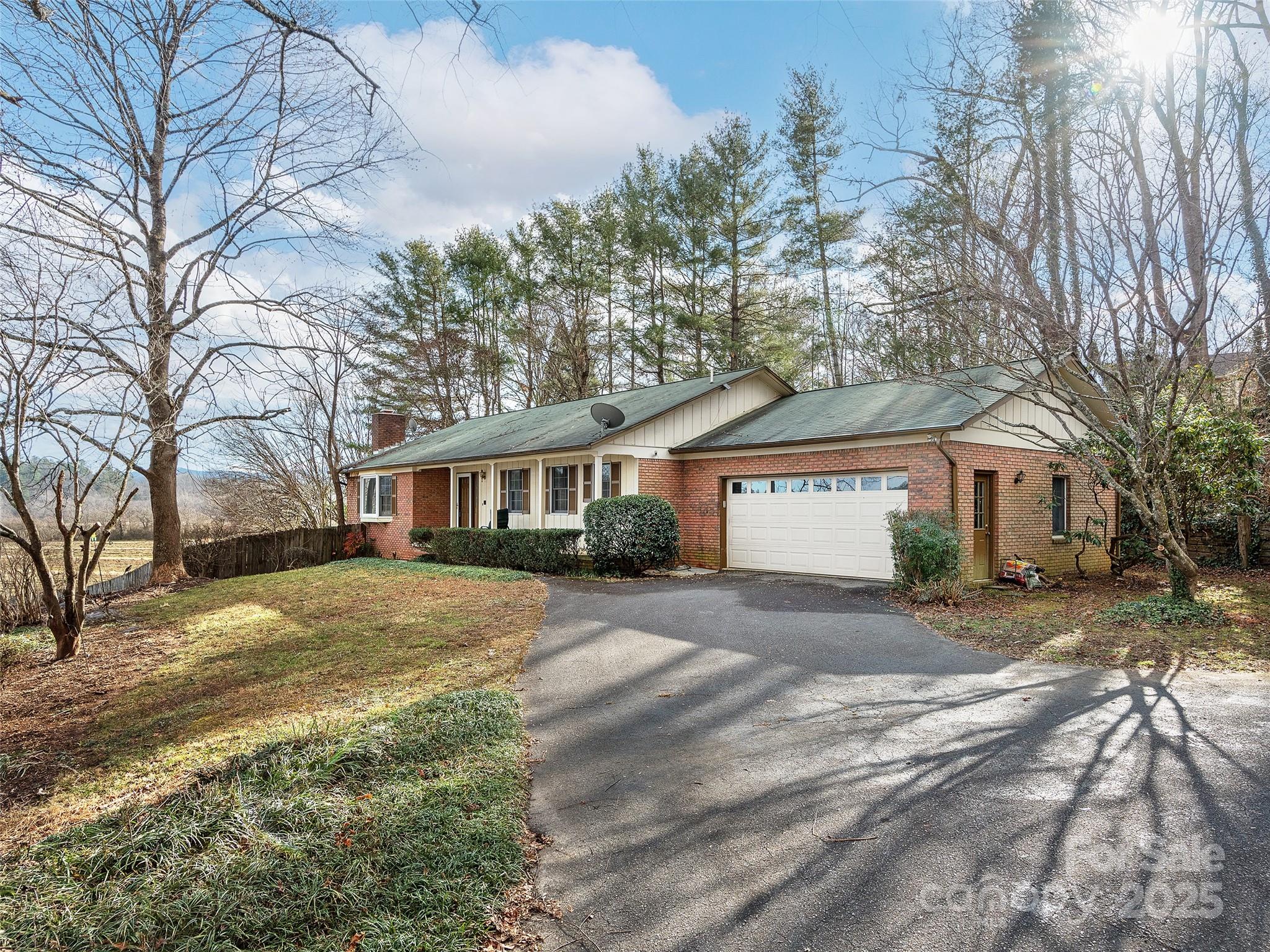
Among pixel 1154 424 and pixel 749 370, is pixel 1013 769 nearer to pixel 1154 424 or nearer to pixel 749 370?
pixel 1154 424

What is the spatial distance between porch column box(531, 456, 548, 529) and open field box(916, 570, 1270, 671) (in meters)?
9.93

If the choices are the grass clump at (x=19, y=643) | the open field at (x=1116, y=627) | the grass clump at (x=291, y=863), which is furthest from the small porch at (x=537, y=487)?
the grass clump at (x=291, y=863)

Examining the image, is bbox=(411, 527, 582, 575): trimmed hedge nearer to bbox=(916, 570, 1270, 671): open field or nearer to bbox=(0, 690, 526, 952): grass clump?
bbox=(916, 570, 1270, 671): open field

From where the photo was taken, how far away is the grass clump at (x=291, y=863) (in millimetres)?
2467

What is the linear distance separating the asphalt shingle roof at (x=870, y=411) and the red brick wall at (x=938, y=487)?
1.34ft

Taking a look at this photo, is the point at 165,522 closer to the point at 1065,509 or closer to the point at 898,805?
the point at 898,805

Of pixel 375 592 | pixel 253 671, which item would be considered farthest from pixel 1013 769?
pixel 375 592

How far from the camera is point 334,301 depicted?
9.23m

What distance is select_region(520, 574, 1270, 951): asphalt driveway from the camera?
2.58m

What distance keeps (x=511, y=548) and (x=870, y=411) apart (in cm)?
832

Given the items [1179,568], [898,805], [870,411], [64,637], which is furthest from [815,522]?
[64,637]

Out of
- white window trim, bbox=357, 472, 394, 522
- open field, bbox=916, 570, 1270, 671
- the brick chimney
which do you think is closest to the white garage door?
open field, bbox=916, 570, 1270, 671

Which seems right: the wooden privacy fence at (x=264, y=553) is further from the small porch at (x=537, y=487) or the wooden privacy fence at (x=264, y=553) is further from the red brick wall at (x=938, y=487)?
the red brick wall at (x=938, y=487)

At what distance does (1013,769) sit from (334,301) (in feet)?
30.4
